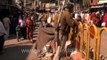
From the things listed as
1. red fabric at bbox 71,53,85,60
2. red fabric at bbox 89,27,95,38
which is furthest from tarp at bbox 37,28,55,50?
red fabric at bbox 89,27,95,38

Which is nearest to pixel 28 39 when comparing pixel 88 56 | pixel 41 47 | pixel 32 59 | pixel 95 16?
pixel 41 47

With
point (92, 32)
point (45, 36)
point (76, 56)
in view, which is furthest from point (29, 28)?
point (92, 32)

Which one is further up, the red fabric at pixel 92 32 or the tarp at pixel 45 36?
→ the red fabric at pixel 92 32

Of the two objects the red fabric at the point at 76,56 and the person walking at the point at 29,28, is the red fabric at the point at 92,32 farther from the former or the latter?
the person walking at the point at 29,28

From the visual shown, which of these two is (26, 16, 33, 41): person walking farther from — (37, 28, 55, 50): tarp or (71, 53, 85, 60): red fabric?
(71, 53, 85, 60): red fabric

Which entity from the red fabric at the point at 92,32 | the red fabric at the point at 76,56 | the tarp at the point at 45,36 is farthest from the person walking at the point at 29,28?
the red fabric at the point at 92,32

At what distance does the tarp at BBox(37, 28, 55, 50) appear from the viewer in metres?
12.6

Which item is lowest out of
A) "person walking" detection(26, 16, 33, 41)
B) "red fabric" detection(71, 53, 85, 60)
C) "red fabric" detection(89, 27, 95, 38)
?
"person walking" detection(26, 16, 33, 41)

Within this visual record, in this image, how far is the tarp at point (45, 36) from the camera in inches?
495

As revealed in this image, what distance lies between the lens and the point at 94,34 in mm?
7828

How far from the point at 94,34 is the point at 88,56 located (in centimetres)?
106

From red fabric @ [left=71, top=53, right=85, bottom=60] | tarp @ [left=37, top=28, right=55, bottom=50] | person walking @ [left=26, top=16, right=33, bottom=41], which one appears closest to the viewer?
red fabric @ [left=71, top=53, right=85, bottom=60]

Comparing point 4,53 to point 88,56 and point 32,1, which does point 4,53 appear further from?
point 32,1

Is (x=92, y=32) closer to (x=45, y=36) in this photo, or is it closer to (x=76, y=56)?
(x=76, y=56)
